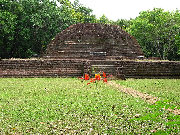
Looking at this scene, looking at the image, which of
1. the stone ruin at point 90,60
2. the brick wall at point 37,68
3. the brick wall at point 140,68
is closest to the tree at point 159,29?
the stone ruin at point 90,60

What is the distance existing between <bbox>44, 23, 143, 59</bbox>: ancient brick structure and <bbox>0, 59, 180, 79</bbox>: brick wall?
395 centimetres

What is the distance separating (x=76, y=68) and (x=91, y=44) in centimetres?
498

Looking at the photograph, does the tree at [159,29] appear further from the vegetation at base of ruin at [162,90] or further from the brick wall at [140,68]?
the vegetation at base of ruin at [162,90]

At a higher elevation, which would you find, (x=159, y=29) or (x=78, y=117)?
(x=159, y=29)

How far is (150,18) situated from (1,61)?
3078 cm

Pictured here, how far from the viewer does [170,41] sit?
39.3m

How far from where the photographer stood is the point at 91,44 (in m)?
20.1

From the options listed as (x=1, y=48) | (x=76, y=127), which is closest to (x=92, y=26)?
(x=1, y=48)

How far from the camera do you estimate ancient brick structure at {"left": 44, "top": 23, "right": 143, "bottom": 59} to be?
64.6 feet

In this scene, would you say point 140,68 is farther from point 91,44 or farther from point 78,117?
point 78,117

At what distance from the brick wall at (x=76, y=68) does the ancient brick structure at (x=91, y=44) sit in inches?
155

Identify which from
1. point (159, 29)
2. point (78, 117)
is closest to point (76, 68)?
point (78, 117)

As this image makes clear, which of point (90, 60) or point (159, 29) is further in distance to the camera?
point (159, 29)

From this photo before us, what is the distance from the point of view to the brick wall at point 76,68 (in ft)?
50.1
